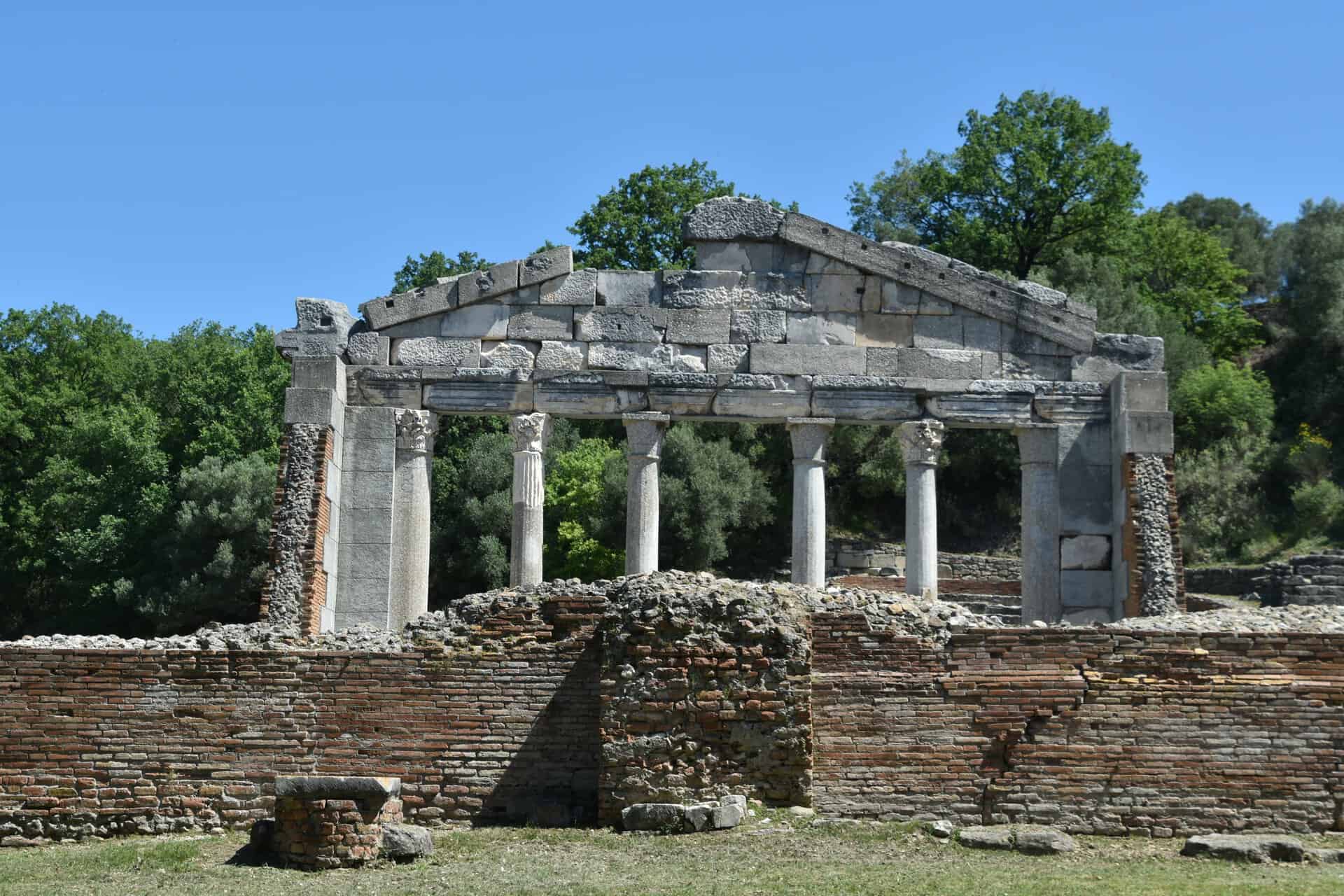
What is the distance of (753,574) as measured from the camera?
4247cm

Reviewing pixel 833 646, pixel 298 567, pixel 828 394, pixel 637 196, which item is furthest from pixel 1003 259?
pixel 833 646

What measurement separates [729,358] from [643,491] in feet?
7.46

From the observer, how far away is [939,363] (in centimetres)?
2534

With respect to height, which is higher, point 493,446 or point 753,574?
point 493,446

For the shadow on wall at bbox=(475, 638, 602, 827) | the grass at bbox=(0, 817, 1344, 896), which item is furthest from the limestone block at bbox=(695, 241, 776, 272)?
the grass at bbox=(0, 817, 1344, 896)

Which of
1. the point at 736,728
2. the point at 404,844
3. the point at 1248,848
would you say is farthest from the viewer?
the point at 736,728

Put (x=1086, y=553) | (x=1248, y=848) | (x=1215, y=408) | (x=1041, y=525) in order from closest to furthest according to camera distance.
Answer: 1. (x=1248, y=848)
2. (x=1086, y=553)
3. (x=1041, y=525)
4. (x=1215, y=408)

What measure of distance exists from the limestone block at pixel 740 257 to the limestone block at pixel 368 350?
4.73 m

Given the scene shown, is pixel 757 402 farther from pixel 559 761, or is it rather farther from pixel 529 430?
pixel 559 761

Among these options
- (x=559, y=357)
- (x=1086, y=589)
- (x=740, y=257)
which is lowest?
(x=1086, y=589)

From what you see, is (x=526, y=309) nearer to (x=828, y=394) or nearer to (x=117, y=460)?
(x=828, y=394)

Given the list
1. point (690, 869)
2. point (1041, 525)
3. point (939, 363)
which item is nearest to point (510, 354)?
point (939, 363)

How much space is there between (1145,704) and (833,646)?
2791 mm

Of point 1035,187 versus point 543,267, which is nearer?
point 543,267
